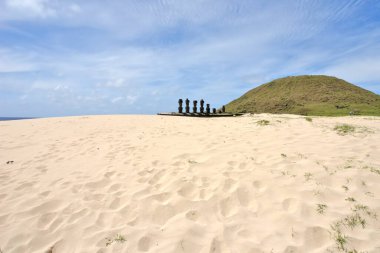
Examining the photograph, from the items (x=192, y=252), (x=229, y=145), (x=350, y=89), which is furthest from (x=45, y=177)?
(x=350, y=89)

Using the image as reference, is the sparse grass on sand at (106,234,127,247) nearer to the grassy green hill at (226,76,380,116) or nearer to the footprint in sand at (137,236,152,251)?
the footprint in sand at (137,236,152,251)

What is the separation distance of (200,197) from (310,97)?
35.0 m

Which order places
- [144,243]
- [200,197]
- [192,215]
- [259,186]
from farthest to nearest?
[259,186]
[200,197]
[192,215]
[144,243]

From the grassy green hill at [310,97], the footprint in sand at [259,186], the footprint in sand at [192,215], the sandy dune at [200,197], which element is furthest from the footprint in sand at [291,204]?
the grassy green hill at [310,97]

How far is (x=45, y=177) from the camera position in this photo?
18.8 ft

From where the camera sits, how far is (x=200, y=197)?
447cm

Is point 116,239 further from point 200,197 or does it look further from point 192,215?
point 200,197

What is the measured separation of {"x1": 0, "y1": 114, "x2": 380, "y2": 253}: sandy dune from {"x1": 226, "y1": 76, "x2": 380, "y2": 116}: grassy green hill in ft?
75.9

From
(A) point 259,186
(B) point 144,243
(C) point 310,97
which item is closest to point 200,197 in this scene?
(A) point 259,186

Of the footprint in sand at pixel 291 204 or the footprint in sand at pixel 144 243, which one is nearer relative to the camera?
the footprint in sand at pixel 144 243

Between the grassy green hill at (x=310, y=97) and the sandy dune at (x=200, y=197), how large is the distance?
23.1m

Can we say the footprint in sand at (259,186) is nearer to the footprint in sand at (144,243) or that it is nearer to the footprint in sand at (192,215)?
the footprint in sand at (192,215)

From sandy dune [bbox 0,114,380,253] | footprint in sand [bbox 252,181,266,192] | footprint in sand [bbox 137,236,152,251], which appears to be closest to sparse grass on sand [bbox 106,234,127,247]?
sandy dune [bbox 0,114,380,253]

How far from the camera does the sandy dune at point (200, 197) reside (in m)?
3.37
